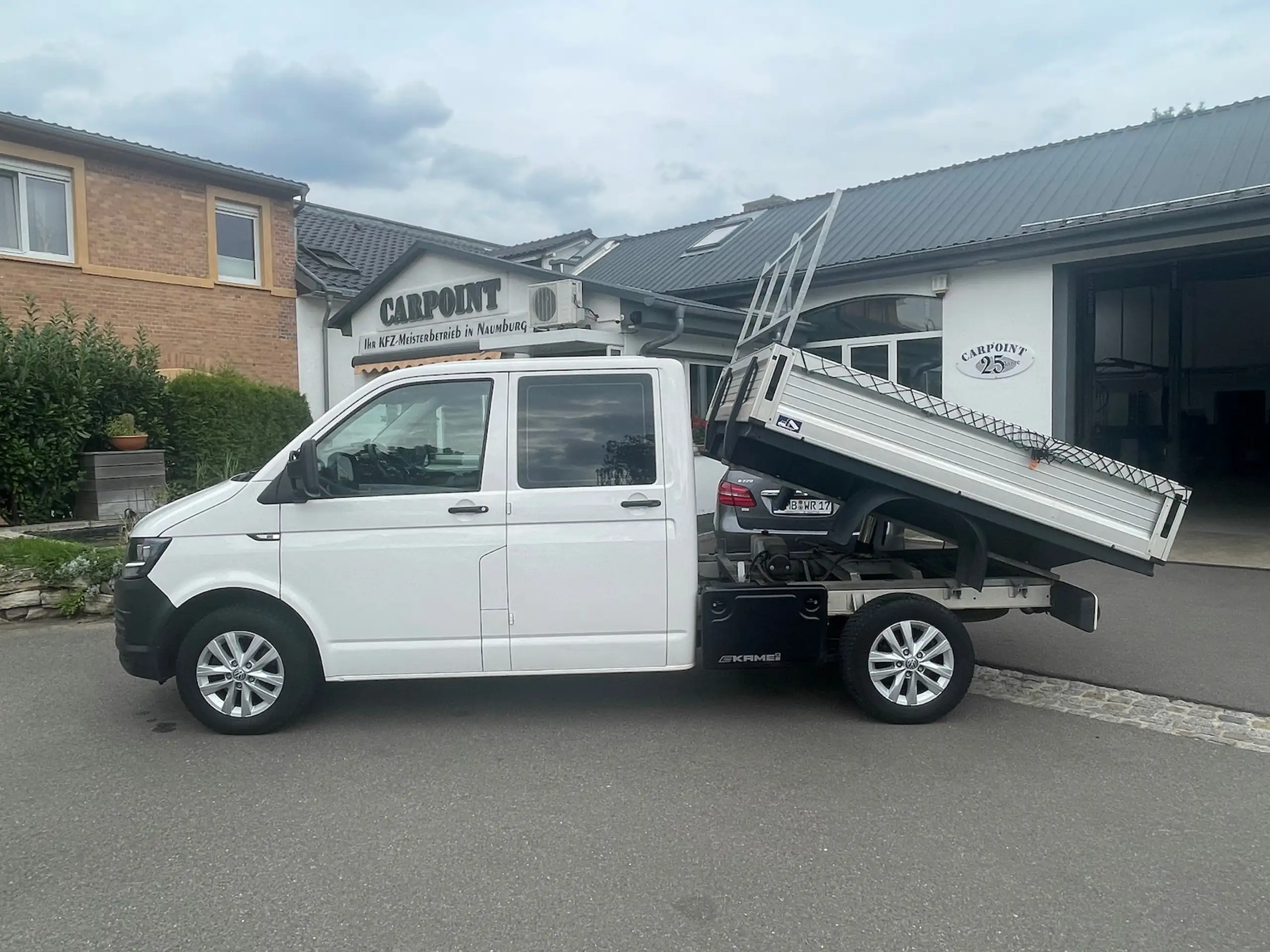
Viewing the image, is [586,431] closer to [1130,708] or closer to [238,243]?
[1130,708]

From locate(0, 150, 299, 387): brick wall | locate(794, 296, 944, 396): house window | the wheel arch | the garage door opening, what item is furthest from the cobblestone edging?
locate(0, 150, 299, 387): brick wall

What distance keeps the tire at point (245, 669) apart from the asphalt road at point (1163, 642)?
4.43 m

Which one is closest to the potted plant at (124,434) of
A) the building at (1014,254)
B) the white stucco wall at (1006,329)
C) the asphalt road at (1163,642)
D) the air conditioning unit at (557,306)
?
the air conditioning unit at (557,306)

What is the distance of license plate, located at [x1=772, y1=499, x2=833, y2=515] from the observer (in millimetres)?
7645

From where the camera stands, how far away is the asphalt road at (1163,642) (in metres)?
6.01

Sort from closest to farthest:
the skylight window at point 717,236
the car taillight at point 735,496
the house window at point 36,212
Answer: the car taillight at point 735,496, the house window at point 36,212, the skylight window at point 717,236

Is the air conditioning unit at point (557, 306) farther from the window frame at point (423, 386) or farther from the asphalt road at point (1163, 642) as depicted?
the window frame at point (423, 386)

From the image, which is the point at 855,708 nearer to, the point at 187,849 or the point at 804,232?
the point at 804,232

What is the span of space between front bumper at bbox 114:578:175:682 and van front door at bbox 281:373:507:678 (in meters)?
0.66

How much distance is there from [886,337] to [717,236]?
6.06 m

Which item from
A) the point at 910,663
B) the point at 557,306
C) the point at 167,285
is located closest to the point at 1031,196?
the point at 557,306

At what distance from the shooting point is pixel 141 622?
16.5ft

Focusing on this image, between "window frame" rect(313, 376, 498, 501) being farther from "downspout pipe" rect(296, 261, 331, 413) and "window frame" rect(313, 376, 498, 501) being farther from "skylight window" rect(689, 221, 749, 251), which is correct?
"downspout pipe" rect(296, 261, 331, 413)

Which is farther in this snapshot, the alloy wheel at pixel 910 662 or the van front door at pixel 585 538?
the alloy wheel at pixel 910 662
